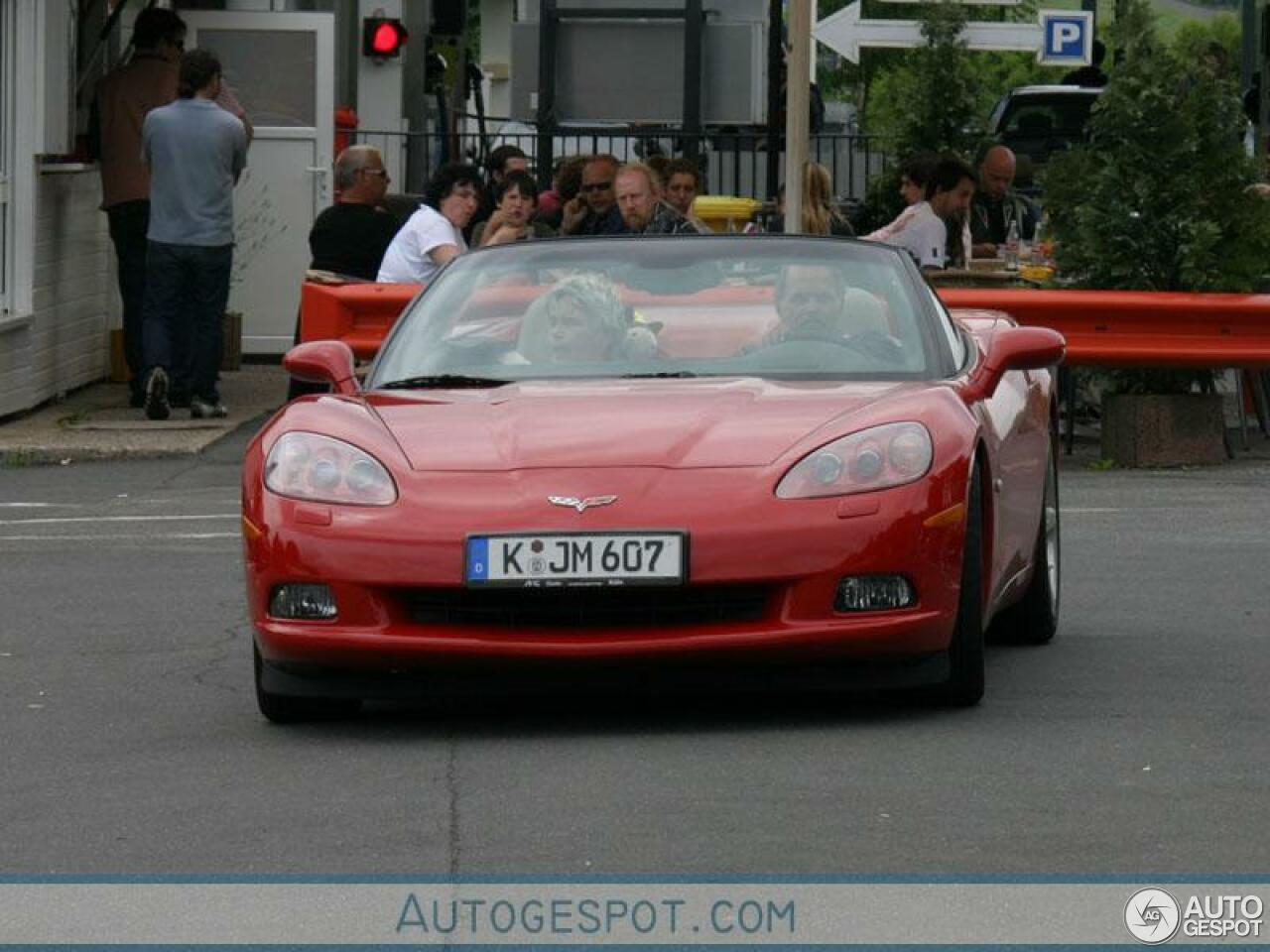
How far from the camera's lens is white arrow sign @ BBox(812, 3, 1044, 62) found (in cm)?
2297

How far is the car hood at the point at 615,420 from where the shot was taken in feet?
26.1

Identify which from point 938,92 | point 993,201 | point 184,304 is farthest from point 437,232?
point 938,92

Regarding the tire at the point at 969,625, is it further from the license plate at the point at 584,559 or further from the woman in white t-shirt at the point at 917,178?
the woman in white t-shirt at the point at 917,178

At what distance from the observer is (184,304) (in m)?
18.5

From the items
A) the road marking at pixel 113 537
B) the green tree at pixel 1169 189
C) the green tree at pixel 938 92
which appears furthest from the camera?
the green tree at pixel 938 92

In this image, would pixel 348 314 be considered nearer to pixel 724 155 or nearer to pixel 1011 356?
pixel 1011 356

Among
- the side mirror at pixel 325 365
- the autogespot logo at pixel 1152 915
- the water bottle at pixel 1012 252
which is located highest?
the water bottle at pixel 1012 252

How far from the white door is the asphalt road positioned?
39.0 feet

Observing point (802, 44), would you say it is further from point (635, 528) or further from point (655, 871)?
point (655, 871)

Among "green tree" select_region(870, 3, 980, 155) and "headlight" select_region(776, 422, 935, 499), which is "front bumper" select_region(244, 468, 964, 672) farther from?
"green tree" select_region(870, 3, 980, 155)

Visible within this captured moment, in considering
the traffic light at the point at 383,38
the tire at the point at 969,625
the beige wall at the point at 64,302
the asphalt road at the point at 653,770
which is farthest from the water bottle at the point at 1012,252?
the tire at the point at 969,625

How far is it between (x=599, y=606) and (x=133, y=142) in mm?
12259

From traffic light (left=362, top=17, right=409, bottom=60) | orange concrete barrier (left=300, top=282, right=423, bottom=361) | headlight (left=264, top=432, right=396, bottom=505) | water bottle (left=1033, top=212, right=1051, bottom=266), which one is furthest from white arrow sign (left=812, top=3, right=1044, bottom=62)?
headlight (left=264, top=432, right=396, bottom=505)

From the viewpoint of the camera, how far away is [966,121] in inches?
891
